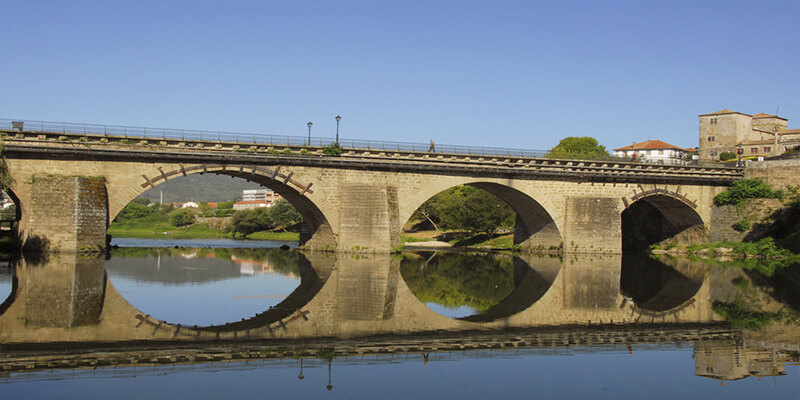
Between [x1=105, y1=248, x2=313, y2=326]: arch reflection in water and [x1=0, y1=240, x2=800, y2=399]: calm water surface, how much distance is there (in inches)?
3.7

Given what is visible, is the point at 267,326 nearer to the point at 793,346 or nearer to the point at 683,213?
the point at 793,346

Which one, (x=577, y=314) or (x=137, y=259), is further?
(x=137, y=259)

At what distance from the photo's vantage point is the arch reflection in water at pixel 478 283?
1927 centimetres

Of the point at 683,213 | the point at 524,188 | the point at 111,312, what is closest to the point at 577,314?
the point at 111,312

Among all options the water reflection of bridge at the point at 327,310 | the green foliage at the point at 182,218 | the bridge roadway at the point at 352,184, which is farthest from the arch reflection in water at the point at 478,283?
the green foliage at the point at 182,218

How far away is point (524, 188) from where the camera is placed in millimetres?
41656

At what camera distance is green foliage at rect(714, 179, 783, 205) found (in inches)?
1763

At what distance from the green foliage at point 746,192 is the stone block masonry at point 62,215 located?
36.3m

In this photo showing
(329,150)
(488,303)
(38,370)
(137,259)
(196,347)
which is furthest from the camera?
(329,150)

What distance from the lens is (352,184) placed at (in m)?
36.9

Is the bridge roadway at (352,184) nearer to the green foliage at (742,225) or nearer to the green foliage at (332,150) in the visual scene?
the green foliage at (332,150)

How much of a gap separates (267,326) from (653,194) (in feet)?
115

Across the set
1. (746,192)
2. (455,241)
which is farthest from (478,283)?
(455,241)

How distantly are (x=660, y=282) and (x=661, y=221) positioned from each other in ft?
79.1
